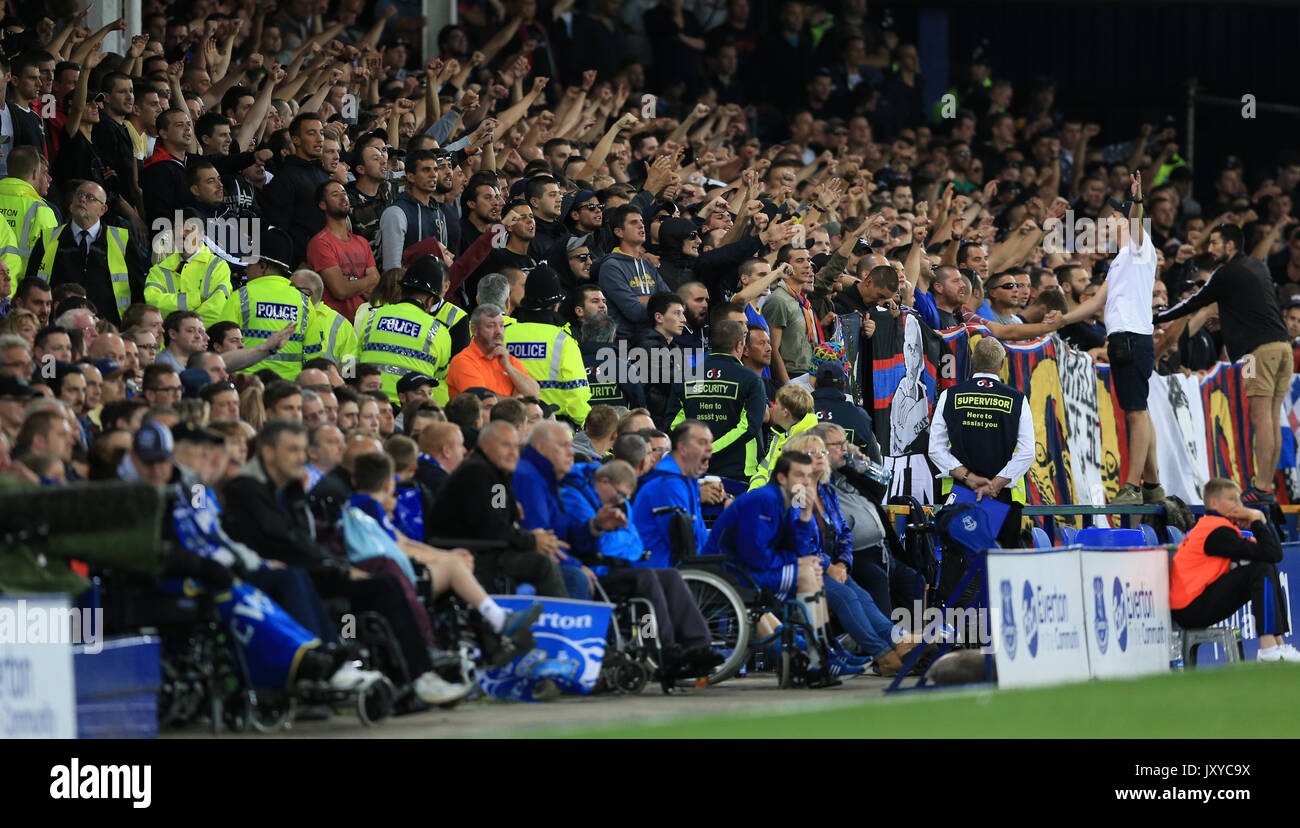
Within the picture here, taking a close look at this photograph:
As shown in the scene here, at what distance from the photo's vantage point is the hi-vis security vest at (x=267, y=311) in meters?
12.7

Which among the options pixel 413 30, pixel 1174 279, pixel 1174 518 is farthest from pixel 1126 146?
pixel 1174 518

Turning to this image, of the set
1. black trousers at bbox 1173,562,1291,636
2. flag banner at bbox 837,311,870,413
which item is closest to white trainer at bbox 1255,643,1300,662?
black trousers at bbox 1173,562,1291,636

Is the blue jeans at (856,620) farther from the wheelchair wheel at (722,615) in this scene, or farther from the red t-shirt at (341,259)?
the red t-shirt at (341,259)

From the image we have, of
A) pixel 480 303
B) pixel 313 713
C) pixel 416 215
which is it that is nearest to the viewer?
pixel 313 713

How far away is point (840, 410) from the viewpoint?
14539mm

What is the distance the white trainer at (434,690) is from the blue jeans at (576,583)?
1448 millimetres

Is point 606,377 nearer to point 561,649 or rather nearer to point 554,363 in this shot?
point 554,363

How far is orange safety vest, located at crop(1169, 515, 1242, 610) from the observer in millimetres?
12453

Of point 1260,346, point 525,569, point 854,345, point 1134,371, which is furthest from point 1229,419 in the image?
point 525,569

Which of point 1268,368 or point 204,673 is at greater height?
point 1268,368

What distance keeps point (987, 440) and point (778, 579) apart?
3.13 meters

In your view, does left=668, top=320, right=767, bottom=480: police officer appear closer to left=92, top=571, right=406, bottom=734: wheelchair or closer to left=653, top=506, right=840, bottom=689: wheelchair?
left=653, top=506, right=840, bottom=689: wheelchair

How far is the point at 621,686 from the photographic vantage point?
1075 cm

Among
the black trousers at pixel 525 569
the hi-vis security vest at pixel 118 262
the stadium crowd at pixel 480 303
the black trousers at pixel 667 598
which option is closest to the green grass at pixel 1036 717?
the black trousers at pixel 667 598
